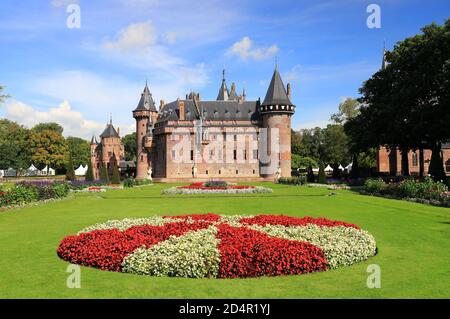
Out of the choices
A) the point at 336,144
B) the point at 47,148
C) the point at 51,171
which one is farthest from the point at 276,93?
the point at 51,171

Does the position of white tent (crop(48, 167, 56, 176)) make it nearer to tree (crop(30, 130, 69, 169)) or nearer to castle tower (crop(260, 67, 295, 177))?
tree (crop(30, 130, 69, 169))

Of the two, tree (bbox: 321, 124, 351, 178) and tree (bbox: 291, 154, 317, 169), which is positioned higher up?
tree (bbox: 321, 124, 351, 178)

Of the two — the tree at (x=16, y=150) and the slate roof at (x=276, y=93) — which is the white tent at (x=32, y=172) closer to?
the tree at (x=16, y=150)

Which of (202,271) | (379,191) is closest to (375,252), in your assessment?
(202,271)

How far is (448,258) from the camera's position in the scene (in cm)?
1004

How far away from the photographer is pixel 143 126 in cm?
7544

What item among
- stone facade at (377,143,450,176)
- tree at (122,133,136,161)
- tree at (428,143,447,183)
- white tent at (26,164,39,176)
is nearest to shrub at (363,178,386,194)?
tree at (428,143,447,183)

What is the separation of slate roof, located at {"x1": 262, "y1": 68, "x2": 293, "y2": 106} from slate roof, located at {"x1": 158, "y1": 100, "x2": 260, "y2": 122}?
18.6 ft

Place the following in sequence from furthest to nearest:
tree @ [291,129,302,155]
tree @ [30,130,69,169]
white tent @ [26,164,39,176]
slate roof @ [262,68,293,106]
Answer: white tent @ [26,164,39,176] → tree @ [291,129,302,155] → tree @ [30,130,69,169] → slate roof @ [262,68,293,106]

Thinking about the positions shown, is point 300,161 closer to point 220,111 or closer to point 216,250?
point 220,111

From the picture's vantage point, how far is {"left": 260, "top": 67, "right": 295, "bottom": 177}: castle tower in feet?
217

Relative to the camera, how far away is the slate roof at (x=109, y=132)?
263ft

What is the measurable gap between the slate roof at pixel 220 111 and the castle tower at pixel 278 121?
5521 mm

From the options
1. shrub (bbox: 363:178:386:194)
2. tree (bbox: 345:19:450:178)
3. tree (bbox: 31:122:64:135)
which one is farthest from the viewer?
tree (bbox: 31:122:64:135)
